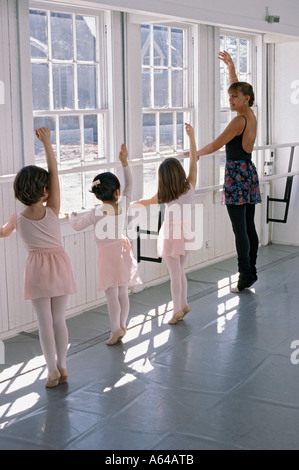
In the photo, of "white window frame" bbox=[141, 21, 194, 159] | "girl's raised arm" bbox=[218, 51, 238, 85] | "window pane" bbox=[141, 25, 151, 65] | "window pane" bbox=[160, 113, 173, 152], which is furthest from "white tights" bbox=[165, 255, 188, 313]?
"window pane" bbox=[141, 25, 151, 65]

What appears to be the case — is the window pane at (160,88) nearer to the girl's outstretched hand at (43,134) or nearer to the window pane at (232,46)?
the window pane at (232,46)

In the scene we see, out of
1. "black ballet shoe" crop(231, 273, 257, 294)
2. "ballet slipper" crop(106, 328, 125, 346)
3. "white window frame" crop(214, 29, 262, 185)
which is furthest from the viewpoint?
"white window frame" crop(214, 29, 262, 185)

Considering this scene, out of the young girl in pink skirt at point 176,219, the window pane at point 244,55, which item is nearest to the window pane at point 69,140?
the young girl in pink skirt at point 176,219

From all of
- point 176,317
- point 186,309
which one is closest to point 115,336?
point 176,317

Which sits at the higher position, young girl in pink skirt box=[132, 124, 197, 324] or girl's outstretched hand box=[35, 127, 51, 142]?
girl's outstretched hand box=[35, 127, 51, 142]

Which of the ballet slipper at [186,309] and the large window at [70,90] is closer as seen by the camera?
the large window at [70,90]

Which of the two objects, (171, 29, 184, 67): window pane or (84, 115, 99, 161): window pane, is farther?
(171, 29, 184, 67): window pane

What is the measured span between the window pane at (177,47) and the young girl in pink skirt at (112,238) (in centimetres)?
202

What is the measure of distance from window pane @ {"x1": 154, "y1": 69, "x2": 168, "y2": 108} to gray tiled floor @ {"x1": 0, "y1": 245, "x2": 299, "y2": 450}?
166 centimetres

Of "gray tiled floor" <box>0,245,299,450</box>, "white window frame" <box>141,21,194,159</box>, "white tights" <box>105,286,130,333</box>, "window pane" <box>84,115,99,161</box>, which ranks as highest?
"white window frame" <box>141,21,194,159</box>

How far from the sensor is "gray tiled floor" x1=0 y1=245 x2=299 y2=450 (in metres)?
3.06

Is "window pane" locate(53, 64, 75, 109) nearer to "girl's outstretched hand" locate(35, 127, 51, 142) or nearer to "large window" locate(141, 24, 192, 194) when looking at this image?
"large window" locate(141, 24, 192, 194)

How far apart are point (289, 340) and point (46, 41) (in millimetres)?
2459

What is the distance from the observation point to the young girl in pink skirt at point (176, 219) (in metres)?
4.39
